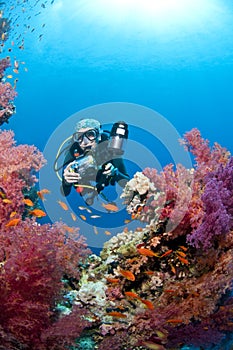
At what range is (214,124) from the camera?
3838 centimetres

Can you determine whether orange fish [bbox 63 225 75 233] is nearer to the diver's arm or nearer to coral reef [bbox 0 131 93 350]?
coral reef [bbox 0 131 93 350]

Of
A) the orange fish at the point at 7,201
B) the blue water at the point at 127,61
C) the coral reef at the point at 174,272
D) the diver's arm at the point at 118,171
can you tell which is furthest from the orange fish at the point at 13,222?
the blue water at the point at 127,61

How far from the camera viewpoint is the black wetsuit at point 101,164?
5684 mm

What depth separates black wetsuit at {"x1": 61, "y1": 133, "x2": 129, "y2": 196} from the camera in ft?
18.6

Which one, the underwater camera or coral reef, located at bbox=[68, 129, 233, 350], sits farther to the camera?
the underwater camera

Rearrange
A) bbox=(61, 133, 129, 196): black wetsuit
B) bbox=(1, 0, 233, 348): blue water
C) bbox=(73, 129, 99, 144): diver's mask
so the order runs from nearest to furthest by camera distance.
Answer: bbox=(61, 133, 129, 196): black wetsuit, bbox=(73, 129, 99, 144): diver's mask, bbox=(1, 0, 233, 348): blue water

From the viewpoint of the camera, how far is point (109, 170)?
5.73m

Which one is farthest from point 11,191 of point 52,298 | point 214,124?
point 214,124

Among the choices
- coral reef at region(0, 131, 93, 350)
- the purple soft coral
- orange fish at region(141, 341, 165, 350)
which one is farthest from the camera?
the purple soft coral

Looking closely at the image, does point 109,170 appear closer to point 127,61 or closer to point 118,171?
point 118,171

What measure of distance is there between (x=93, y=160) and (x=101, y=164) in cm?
18

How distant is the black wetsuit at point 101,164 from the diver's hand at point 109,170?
39mm

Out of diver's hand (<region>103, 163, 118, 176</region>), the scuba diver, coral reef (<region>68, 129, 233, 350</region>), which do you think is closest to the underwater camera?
the scuba diver

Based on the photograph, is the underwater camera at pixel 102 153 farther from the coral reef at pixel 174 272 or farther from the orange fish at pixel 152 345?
the orange fish at pixel 152 345
